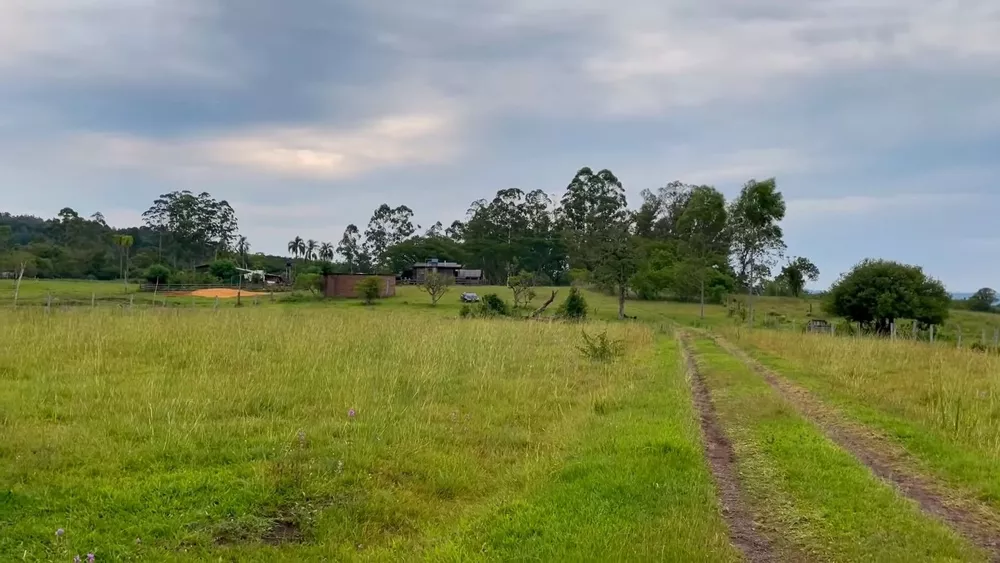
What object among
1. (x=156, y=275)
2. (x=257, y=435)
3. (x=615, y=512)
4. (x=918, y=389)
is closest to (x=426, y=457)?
(x=257, y=435)

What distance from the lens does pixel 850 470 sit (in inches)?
263

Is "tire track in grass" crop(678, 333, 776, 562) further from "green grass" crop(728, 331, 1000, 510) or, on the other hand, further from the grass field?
"green grass" crop(728, 331, 1000, 510)

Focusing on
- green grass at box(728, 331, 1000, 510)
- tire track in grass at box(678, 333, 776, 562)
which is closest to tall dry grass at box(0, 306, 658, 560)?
tire track in grass at box(678, 333, 776, 562)

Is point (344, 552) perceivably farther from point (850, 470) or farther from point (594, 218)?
point (594, 218)

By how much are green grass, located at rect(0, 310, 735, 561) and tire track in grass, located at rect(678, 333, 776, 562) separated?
0.57 feet

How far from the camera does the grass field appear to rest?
183 inches

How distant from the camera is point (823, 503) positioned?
5.63 metres

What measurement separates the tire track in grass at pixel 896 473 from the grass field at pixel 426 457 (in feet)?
0.46

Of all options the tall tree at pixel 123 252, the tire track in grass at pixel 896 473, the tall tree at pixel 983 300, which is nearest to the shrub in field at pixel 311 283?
the tall tree at pixel 123 252

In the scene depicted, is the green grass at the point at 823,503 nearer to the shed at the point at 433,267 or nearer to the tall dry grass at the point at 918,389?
the tall dry grass at the point at 918,389

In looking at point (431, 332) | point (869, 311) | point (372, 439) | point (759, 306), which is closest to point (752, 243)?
point (759, 306)

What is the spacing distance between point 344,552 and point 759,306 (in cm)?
6145

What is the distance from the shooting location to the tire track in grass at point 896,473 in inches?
208

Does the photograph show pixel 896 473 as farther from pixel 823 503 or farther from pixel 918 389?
pixel 918 389
